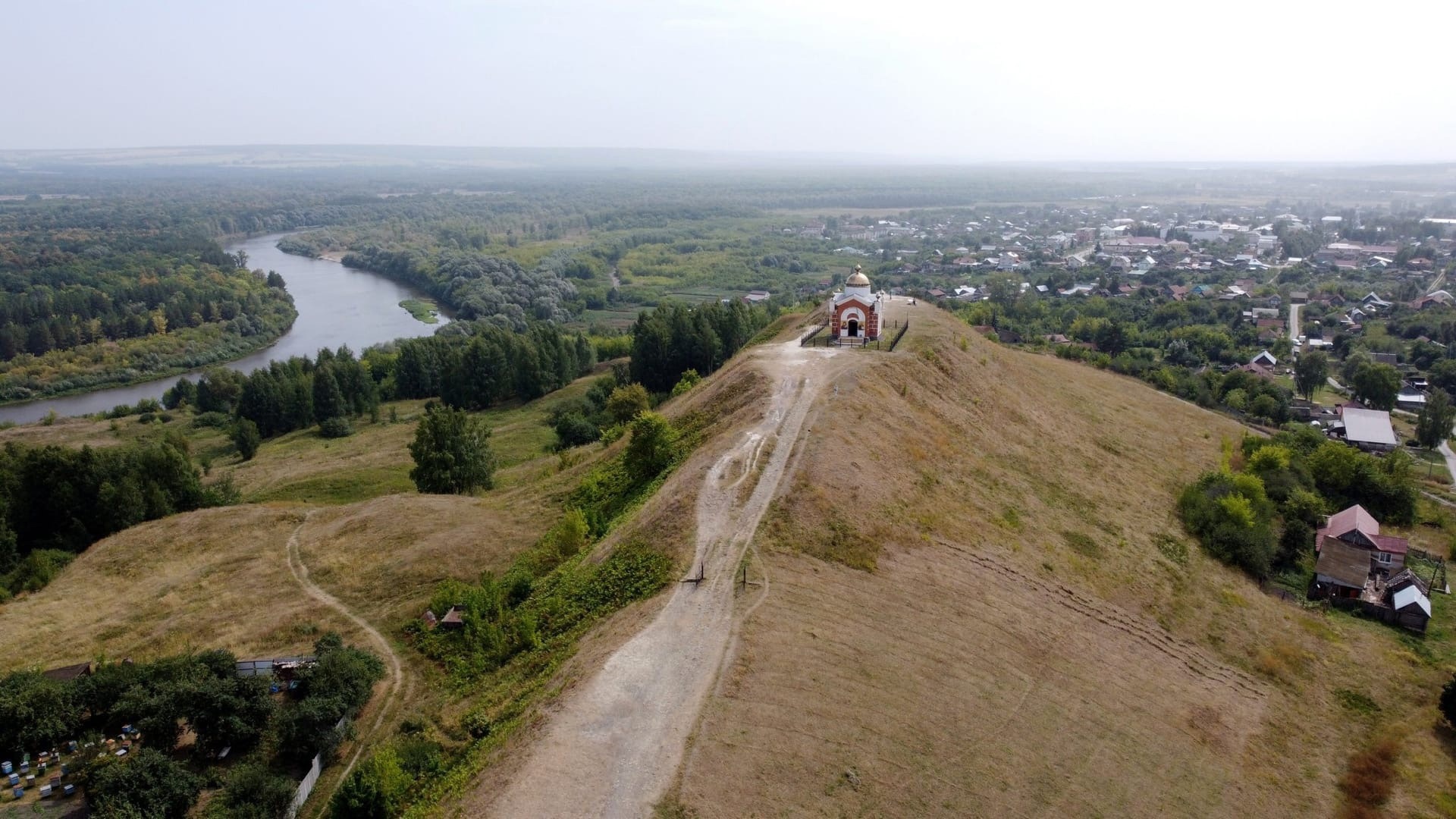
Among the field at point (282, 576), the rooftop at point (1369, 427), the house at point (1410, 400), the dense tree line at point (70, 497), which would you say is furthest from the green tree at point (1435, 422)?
the dense tree line at point (70, 497)

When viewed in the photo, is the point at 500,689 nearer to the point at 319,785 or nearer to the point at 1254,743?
the point at 319,785

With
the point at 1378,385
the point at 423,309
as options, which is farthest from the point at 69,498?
the point at 1378,385

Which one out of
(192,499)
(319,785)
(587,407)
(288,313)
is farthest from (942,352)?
(288,313)

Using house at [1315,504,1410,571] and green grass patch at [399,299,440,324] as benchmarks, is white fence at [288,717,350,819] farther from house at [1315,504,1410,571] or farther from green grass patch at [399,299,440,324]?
green grass patch at [399,299,440,324]

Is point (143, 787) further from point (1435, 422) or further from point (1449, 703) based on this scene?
point (1435, 422)

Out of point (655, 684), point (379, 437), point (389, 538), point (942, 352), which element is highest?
point (942, 352)

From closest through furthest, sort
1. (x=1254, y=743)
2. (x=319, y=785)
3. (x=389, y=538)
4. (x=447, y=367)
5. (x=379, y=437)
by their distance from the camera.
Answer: (x=319, y=785), (x=1254, y=743), (x=389, y=538), (x=379, y=437), (x=447, y=367)

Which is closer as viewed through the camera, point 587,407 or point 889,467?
point 889,467

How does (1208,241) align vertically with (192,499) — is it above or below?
above
